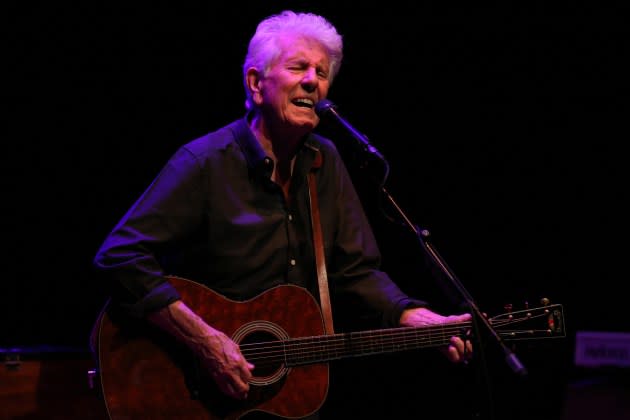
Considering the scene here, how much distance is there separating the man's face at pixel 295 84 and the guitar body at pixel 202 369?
89 centimetres

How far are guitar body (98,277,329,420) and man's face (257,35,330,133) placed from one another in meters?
0.89

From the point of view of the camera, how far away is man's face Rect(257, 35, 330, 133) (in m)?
3.20

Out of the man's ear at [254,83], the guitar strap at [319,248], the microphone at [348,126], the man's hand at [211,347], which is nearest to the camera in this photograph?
the microphone at [348,126]

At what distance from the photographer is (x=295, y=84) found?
3.21m

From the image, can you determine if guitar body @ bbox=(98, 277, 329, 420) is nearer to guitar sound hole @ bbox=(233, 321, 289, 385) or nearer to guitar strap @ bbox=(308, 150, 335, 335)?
guitar sound hole @ bbox=(233, 321, 289, 385)

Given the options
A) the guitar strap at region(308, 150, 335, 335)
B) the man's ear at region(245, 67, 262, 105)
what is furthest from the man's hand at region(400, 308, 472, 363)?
the man's ear at region(245, 67, 262, 105)

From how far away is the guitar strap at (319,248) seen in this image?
10.3 ft

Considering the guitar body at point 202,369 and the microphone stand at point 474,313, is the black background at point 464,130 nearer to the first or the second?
the guitar body at point 202,369

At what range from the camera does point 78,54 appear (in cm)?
381

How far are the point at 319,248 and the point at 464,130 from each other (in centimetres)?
189

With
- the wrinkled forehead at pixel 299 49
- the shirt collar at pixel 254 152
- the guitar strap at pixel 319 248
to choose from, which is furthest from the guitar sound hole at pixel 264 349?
the wrinkled forehead at pixel 299 49

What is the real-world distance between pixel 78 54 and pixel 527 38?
124 inches

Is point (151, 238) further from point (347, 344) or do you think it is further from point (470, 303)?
point (470, 303)

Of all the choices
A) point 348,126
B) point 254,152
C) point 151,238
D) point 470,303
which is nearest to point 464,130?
point 254,152
